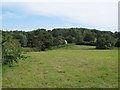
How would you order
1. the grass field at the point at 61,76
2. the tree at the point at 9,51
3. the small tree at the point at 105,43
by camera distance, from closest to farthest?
the grass field at the point at 61,76 → the tree at the point at 9,51 → the small tree at the point at 105,43

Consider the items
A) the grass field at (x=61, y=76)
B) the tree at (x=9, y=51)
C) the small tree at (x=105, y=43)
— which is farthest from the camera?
the small tree at (x=105, y=43)

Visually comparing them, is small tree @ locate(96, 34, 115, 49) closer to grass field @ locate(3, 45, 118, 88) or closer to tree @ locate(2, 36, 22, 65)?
grass field @ locate(3, 45, 118, 88)

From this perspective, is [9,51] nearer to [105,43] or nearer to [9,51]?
[9,51]

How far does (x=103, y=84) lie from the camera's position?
571 centimetres

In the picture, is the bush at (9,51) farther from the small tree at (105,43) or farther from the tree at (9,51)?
the small tree at (105,43)

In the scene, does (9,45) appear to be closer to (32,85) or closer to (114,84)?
(32,85)

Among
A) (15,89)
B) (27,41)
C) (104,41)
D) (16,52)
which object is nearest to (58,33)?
(27,41)

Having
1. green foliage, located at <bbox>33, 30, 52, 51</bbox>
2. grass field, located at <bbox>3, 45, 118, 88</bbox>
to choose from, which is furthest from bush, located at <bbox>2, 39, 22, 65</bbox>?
green foliage, located at <bbox>33, 30, 52, 51</bbox>

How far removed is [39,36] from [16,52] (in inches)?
1226

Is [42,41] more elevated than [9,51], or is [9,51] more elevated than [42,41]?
[42,41]

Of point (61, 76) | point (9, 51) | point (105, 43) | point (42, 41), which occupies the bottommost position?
point (61, 76)

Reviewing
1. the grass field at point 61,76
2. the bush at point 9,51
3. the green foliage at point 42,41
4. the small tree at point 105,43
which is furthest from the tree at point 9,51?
the small tree at point 105,43

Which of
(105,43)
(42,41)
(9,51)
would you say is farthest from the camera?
(42,41)

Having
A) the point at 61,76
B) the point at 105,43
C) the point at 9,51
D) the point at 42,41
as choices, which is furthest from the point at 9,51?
the point at 105,43
